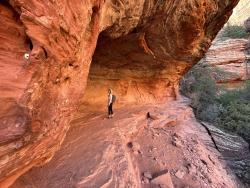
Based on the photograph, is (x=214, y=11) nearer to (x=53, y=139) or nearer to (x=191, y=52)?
(x=191, y=52)

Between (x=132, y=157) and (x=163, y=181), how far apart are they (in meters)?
0.92

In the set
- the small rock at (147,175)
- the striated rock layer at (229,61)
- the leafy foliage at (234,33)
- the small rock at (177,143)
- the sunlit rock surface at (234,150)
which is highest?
the leafy foliage at (234,33)

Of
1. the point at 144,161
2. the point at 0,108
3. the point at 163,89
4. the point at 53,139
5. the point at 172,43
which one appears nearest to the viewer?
the point at 0,108

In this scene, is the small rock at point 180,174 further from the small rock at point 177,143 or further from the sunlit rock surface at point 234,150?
the sunlit rock surface at point 234,150

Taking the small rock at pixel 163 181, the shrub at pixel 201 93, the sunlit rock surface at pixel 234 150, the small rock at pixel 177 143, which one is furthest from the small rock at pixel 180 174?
the shrub at pixel 201 93

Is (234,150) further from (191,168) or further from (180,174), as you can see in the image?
(180,174)

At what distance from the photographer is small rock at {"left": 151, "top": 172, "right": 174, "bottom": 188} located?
479 cm

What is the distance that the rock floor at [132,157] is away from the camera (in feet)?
13.8

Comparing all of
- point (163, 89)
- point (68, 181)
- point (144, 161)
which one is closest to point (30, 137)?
point (68, 181)

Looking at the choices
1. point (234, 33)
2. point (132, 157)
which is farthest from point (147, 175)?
point (234, 33)

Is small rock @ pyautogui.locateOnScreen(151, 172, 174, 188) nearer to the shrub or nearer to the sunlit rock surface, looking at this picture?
the sunlit rock surface

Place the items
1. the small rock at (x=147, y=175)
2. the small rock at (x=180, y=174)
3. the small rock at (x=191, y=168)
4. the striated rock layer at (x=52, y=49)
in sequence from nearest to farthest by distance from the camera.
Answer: the striated rock layer at (x=52, y=49) → the small rock at (x=147, y=175) → the small rock at (x=180, y=174) → the small rock at (x=191, y=168)

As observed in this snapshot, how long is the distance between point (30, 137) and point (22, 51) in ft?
3.39

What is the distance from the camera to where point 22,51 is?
2.70 metres
